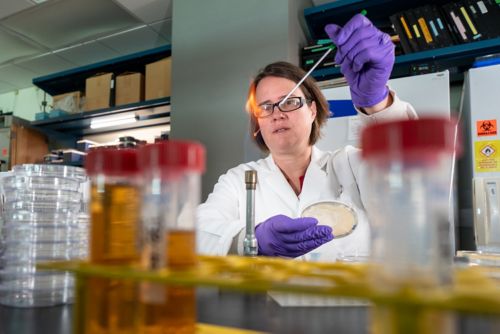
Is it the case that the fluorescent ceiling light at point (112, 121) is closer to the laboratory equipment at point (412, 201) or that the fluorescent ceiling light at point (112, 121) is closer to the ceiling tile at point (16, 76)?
the ceiling tile at point (16, 76)

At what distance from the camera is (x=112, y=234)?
0.37 meters

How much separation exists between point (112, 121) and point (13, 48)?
1155 mm

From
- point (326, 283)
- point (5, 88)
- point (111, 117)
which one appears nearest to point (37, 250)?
point (326, 283)

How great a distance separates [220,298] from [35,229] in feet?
1.13

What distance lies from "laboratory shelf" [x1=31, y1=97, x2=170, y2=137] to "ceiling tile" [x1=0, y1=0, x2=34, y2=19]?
88cm

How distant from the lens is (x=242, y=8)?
250 cm

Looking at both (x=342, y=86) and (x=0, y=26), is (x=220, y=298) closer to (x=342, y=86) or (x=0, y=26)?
(x=342, y=86)

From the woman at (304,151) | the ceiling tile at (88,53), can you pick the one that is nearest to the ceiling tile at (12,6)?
the ceiling tile at (88,53)

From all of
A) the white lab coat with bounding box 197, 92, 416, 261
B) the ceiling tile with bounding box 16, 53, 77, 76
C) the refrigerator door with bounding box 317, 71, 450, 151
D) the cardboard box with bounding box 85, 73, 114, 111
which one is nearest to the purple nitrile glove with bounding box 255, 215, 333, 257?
the white lab coat with bounding box 197, 92, 416, 261

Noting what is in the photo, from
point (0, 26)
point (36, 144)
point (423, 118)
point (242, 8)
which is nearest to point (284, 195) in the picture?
point (423, 118)

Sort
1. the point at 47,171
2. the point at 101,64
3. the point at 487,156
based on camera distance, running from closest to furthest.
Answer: the point at 47,171
the point at 487,156
the point at 101,64

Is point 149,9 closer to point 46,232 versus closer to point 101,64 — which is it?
point 101,64

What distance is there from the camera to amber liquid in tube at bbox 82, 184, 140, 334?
34 centimetres

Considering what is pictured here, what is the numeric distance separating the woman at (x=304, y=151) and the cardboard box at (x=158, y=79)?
136 centimetres
